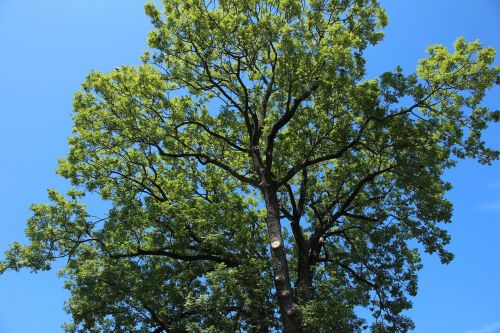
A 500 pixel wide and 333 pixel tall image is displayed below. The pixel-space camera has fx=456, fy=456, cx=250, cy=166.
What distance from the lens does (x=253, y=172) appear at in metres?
18.5

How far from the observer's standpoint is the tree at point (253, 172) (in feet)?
47.4

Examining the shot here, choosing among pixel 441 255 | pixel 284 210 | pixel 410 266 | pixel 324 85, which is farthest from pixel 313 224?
pixel 324 85

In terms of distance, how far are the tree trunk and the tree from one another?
0.14 ft

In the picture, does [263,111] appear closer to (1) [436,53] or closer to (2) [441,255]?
(1) [436,53]

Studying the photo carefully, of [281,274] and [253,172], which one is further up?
[253,172]

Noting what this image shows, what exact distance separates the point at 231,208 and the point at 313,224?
14.3 ft

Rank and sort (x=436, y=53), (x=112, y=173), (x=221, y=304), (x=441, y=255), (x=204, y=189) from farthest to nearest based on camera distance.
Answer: (x=204, y=189), (x=112, y=173), (x=441, y=255), (x=436, y=53), (x=221, y=304)

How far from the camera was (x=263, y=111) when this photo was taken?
17.5 m

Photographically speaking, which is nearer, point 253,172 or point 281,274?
point 281,274

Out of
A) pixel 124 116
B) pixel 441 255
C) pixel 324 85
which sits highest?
pixel 124 116

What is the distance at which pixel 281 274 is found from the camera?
46.3 feet

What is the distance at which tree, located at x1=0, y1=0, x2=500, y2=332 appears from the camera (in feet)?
47.4

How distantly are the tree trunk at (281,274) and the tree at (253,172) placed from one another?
0.04 m

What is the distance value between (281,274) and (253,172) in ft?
17.9
